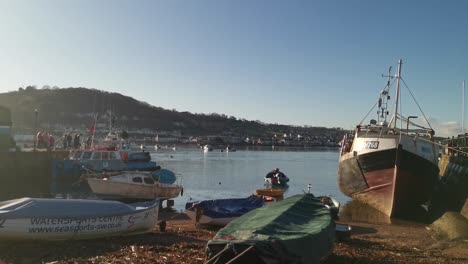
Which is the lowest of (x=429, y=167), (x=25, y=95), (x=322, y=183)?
(x=322, y=183)

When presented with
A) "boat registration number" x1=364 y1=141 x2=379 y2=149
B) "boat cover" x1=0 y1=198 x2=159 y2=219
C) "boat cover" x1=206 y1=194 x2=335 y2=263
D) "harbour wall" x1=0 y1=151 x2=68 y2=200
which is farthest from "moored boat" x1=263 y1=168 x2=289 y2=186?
"boat cover" x1=206 y1=194 x2=335 y2=263

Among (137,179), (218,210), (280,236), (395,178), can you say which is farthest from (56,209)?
(395,178)

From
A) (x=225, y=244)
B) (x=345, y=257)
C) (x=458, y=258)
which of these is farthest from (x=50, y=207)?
(x=458, y=258)

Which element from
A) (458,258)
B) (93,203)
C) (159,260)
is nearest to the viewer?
(159,260)

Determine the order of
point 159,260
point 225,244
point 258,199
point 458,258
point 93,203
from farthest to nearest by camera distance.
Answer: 1. point 258,199
2. point 93,203
3. point 458,258
4. point 159,260
5. point 225,244

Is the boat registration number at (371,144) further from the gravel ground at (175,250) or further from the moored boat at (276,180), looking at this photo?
the moored boat at (276,180)

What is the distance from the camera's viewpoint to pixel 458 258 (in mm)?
15133

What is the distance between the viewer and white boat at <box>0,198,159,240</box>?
15211 millimetres

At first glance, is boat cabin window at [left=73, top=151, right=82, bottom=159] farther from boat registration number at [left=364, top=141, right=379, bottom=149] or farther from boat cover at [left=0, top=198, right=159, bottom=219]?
boat cover at [left=0, top=198, right=159, bottom=219]

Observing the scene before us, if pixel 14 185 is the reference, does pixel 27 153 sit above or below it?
above

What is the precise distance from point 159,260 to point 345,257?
18.0ft

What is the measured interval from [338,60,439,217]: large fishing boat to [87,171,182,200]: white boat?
12.1 metres

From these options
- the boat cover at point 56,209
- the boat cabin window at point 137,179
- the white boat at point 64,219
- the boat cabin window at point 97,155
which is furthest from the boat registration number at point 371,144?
the boat cabin window at point 97,155

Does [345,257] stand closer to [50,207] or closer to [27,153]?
[50,207]
